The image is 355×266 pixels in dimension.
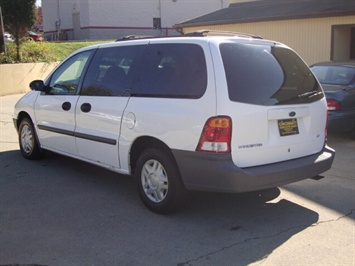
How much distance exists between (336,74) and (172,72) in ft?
16.3

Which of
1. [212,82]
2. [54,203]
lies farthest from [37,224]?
[212,82]

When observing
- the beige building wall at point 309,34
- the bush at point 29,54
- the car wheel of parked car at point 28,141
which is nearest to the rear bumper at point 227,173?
the car wheel of parked car at point 28,141

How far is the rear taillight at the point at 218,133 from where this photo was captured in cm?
396

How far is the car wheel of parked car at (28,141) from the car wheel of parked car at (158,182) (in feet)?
8.34

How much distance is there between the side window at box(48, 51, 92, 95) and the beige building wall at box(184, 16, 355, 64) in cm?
1043

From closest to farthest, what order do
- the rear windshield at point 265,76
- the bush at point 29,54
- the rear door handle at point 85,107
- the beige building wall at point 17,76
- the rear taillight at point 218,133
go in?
the rear taillight at point 218,133 < the rear windshield at point 265,76 < the rear door handle at point 85,107 < the beige building wall at point 17,76 < the bush at point 29,54

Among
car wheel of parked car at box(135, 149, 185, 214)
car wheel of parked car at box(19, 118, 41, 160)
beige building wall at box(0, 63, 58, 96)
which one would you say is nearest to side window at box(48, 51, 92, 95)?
car wheel of parked car at box(19, 118, 41, 160)

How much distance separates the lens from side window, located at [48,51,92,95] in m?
5.68

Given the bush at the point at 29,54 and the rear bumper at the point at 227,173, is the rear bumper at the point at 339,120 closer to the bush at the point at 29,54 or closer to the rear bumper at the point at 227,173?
the rear bumper at the point at 227,173

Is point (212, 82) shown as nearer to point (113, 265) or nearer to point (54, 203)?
point (113, 265)

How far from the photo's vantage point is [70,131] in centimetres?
564

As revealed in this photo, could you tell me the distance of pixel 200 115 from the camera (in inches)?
159

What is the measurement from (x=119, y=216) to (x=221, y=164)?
130 cm

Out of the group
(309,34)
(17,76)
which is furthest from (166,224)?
(17,76)
